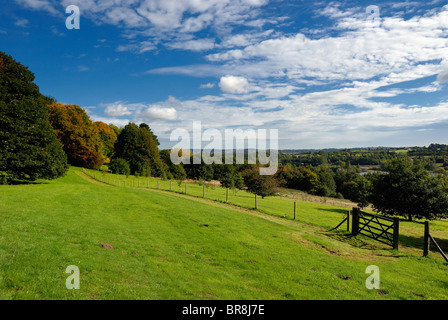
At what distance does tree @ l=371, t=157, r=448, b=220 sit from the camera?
3069cm

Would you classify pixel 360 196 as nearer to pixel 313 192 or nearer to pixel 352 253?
pixel 352 253

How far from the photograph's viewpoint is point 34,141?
2814cm

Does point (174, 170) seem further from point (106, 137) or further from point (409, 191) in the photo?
point (409, 191)

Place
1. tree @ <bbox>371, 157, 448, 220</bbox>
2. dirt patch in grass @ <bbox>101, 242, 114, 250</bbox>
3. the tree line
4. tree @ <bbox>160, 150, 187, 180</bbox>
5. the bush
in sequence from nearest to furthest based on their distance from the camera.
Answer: dirt patch in grass @ <bbox>101, 242, 114, 250</bbox> → the tree line → tree @ <bbox>371, 157, 448, 220</bbox> → the bush → tree @ <bbox>160, 150, 187, 180</bbox>

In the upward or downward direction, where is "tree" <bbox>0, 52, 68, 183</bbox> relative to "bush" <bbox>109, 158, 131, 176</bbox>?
upward

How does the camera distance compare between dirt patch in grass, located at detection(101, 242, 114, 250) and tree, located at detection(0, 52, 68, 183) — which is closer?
dirt patch in grass, located at detection(101, 242, 114, 250)

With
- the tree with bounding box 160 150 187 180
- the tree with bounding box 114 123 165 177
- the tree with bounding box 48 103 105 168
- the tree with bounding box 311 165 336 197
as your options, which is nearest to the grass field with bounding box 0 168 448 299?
the tree with bounding box 48 103 105 168

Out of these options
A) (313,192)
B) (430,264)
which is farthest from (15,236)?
(313,192)

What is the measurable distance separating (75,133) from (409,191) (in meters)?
63.5

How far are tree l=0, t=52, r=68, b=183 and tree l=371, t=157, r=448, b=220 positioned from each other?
151 ft

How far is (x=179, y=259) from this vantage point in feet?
33.4

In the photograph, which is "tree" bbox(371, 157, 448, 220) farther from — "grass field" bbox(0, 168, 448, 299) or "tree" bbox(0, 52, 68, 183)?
"tree" bbox(0, 52, 68, 183)

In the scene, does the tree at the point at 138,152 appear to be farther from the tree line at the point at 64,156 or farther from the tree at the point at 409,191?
the tree at the point at 409,191
